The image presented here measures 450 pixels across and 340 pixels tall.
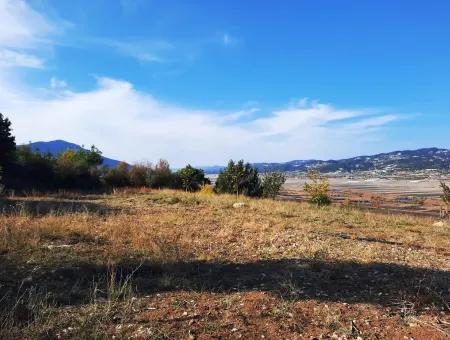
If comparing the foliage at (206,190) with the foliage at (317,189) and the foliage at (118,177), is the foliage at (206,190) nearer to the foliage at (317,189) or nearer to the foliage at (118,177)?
the foliage at (118,177)

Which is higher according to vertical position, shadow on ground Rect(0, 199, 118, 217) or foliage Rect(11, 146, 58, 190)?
foliage Rect(11, 146, 58, 190)

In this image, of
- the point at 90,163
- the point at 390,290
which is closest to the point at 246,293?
the point at 390,290

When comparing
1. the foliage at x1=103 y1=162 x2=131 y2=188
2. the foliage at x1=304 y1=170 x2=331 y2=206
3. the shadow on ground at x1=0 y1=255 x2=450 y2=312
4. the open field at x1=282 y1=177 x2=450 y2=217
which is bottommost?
the open field at x1=282 y1=177 x2=450 y2=217

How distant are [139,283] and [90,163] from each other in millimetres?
31271

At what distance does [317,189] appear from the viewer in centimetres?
2789

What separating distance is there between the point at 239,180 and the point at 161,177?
674 centimetres

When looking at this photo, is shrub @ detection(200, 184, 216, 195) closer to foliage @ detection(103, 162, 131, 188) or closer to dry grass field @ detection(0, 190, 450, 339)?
foliage @ detection(103, 162, 131, 188)

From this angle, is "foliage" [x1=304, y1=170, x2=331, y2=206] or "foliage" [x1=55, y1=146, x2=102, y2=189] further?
"foliage" [x1=55, y1=146, x2=102, y2=189]

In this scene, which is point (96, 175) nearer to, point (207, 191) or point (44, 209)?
point (207, 191)

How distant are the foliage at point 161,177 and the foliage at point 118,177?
6.02ft

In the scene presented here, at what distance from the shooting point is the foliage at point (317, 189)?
27.1 metres

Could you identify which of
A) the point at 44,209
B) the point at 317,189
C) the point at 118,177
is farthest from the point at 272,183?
the point at 44,209

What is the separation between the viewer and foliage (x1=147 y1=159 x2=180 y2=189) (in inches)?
1371

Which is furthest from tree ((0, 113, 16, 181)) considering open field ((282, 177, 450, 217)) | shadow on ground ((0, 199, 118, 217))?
open field ((282, 177, 450, 217))
